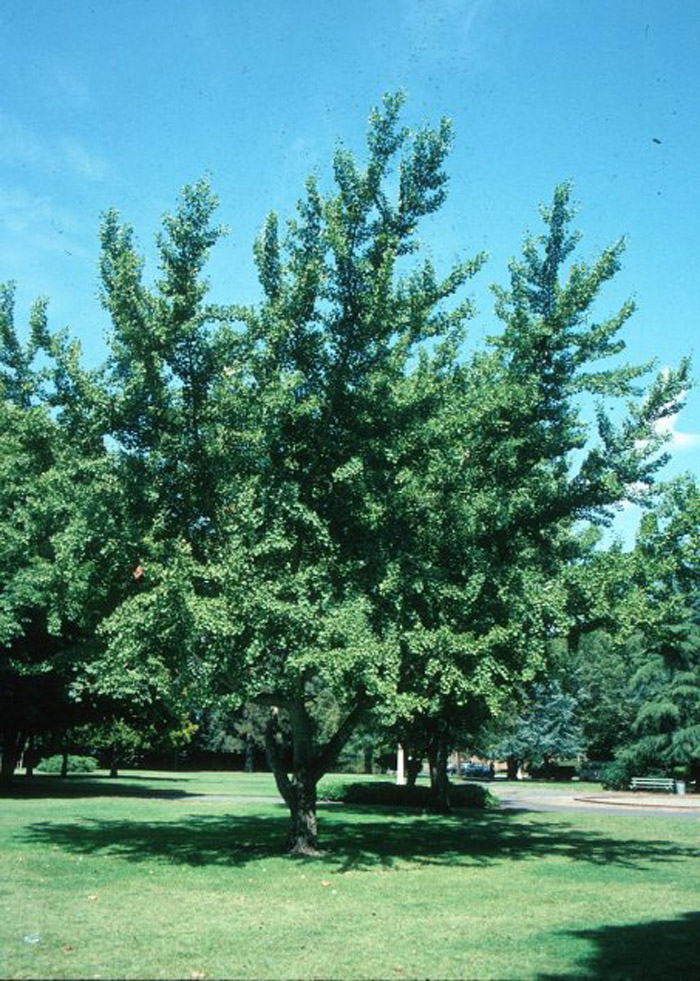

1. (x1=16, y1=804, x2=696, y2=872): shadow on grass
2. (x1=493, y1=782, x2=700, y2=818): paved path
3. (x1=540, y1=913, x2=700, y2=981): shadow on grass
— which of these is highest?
(x1=540, y1=913, x2=700, y2=981): shadow on grass

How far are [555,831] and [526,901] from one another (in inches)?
506

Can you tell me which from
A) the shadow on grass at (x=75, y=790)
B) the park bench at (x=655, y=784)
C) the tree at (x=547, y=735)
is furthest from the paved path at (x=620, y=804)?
the tree at (x=547, y=735)

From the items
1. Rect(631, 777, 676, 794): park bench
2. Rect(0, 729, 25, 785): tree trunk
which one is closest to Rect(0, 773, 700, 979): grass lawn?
Rect(0, 729, 25, 785): tree trunk

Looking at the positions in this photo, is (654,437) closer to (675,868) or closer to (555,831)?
(675,868)

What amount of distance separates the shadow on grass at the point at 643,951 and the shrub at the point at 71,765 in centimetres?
5081

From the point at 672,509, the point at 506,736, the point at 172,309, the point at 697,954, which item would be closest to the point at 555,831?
the point at 672,509

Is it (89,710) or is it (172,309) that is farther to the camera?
(89,710)

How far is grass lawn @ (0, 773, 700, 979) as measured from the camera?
26.1 feet

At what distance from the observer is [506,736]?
207ft

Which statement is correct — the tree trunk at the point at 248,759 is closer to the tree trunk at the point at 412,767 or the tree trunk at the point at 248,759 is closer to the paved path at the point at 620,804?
the paved path at the point at 620,804

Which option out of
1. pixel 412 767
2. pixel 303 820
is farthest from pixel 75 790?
pixel 303 820

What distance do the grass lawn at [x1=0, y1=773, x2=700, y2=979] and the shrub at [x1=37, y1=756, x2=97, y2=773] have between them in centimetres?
3466

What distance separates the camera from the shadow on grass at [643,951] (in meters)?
7.67

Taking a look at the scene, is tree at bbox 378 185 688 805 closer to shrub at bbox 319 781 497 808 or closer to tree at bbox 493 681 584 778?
shrub at bbox 319 781 497 808
